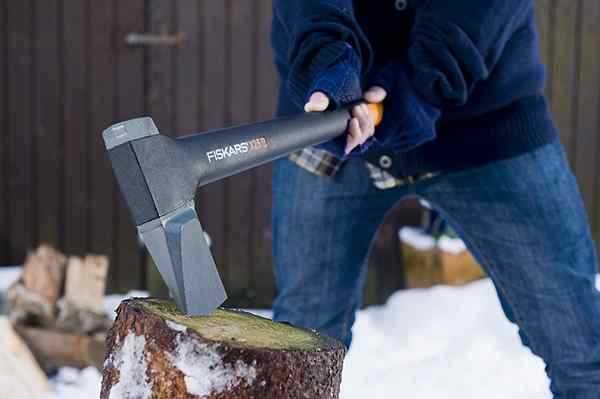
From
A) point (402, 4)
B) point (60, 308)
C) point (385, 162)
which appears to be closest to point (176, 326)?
point (385, 162)

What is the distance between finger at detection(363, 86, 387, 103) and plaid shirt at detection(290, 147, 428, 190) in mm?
206

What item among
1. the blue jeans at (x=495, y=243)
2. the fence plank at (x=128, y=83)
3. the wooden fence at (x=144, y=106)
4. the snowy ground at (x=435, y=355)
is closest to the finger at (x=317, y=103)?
the blue jeans at (x=495, y=243)

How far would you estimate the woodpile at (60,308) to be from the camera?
339 cm

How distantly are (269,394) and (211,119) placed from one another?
295 cm

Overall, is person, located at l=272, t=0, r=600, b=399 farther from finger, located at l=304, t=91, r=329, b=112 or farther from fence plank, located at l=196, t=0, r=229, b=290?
fence plank, located at l=196, t=0, r=229, b=290

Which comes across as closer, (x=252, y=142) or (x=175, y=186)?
(x=175, y=186)

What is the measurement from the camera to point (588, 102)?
414cm

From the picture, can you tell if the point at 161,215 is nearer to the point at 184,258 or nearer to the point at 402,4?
the point at 184,258

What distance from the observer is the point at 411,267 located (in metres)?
4.00

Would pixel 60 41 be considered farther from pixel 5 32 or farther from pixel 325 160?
pixel 325 160

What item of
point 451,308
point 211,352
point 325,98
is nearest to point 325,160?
point 325,98

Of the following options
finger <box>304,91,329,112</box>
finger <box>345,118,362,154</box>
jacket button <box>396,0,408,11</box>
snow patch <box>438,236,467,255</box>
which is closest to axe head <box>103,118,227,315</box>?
finger <box>304,91,329,112</box>

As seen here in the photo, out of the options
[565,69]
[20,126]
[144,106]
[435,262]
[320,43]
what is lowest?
[435,262]

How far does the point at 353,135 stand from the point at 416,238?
2.32 meters
